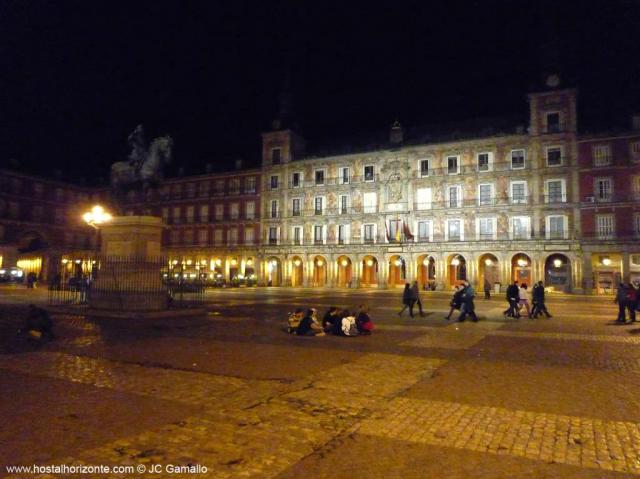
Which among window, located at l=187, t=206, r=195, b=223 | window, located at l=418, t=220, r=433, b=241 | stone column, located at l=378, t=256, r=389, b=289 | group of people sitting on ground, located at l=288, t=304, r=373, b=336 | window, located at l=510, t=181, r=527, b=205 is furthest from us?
window, located at l=187, t=206, r=195, b=223

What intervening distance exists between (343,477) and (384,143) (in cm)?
4561

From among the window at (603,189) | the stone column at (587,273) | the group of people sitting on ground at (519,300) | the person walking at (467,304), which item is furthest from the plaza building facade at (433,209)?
the person walking at (467,304)

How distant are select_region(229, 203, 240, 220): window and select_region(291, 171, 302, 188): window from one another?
7.49 meters

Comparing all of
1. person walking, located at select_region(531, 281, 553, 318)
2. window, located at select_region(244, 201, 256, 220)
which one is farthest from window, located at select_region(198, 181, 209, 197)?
person walking, located at select_region(531, 281, 553, 318)

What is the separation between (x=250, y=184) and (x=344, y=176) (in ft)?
38.6

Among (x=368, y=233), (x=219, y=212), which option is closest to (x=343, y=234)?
(x=368, y=233)

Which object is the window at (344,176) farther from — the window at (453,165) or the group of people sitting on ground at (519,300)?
the group of people sitting on ground at (519,300)

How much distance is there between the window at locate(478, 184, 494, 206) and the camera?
132 feet

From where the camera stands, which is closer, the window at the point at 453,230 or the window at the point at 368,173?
the window at the point at 453,230

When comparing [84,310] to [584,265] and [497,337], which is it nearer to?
[497,337]

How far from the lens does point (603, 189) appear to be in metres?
36.4

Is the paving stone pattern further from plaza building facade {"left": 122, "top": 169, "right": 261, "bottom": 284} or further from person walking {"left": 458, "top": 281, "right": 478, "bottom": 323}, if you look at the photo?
plaza building facade {"left": 122, "top": 169, "right": 261, "bottom": 284}

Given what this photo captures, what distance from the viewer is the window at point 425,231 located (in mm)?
42312

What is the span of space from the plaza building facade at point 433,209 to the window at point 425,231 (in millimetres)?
96
